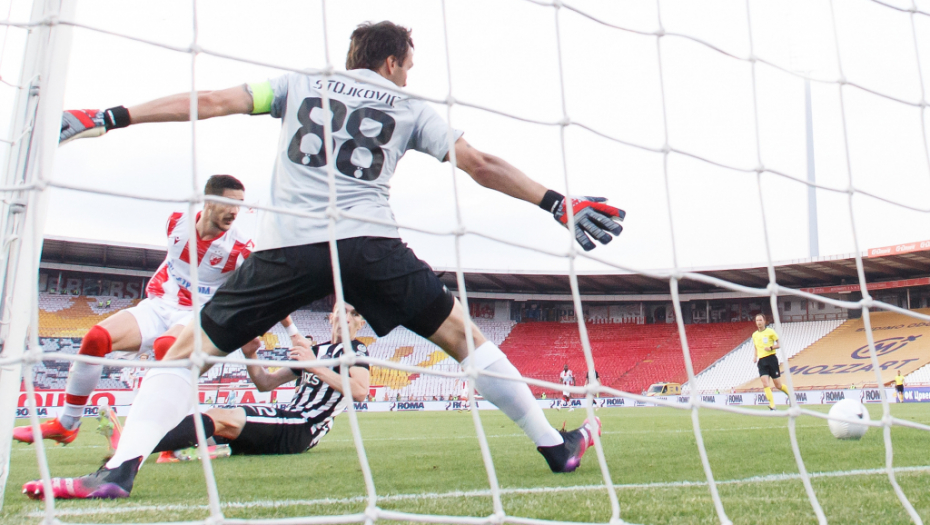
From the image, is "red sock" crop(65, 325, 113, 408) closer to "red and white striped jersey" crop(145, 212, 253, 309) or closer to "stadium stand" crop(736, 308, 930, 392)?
"red and white striped jersey" crop(145, 212, 253, 309)

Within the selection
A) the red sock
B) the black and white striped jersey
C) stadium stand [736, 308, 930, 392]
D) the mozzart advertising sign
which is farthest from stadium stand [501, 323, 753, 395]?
the red sock

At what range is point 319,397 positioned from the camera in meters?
4.66

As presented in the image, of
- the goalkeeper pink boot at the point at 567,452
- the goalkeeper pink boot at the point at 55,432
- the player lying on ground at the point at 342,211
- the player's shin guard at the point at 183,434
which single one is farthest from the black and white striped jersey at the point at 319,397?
the player lying on ground at the point at 342,211

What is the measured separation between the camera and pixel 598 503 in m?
2.39

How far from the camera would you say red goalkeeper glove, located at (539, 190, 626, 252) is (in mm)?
2383

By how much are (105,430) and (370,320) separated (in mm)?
3009

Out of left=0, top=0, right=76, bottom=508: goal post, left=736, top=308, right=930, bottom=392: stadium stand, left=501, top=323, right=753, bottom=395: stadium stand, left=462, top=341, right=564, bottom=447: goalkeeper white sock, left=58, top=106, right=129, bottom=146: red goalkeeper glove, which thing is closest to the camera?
left=58, top=106, right=129, bottom=146: red goalkeeper glove

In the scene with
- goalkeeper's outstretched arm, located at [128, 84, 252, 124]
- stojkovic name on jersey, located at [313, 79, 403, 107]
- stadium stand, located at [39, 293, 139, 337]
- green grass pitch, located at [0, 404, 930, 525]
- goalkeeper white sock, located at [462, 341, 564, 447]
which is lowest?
green grass pitch, located at [0, 404, 930, 525]

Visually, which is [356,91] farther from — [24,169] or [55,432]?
[55,432]

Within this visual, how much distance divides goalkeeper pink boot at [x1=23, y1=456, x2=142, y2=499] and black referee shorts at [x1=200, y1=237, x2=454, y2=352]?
61cm

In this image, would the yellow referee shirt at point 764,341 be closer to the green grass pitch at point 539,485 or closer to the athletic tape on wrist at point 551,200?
the green grass pitch at point 539,485

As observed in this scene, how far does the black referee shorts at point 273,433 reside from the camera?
15.1 ft

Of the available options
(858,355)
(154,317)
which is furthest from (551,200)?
(858,355)

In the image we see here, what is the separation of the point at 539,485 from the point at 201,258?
2.50 metres
